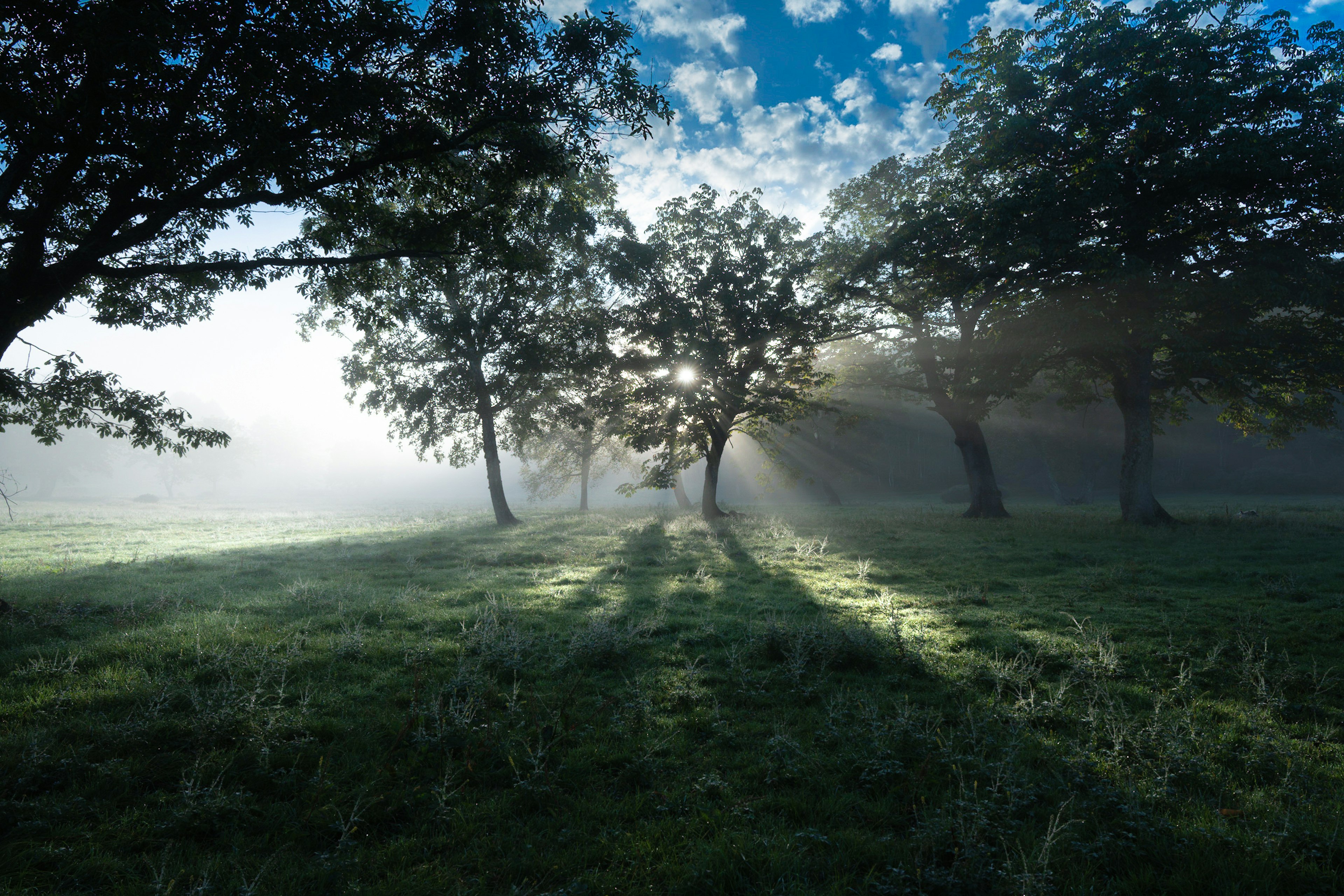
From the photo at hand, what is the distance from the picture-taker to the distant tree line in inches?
308

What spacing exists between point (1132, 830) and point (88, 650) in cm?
1070

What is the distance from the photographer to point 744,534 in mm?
22062

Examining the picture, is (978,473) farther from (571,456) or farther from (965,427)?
(571,456)

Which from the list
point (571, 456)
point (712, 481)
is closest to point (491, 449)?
point (712, 481)

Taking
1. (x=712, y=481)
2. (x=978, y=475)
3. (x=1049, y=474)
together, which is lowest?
(x=1049, y=474)

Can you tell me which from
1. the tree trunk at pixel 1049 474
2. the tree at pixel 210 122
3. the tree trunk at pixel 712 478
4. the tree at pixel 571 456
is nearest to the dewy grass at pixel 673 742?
the tree at pixel 210 122

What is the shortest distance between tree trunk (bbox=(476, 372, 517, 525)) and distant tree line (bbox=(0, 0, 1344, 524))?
19 centimetres

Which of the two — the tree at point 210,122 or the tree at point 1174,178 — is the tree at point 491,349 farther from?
the tree at point 1174,178

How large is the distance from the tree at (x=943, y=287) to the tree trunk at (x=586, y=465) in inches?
758

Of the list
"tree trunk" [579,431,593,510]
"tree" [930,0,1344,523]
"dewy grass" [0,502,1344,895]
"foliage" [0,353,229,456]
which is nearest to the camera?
"dewy grass" [0,502,1344,895]

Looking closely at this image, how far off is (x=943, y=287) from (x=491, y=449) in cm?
2155

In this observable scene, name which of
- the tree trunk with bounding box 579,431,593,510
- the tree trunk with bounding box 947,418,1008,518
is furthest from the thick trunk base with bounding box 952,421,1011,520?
the tree trunk with bounding box 579,431,593,510

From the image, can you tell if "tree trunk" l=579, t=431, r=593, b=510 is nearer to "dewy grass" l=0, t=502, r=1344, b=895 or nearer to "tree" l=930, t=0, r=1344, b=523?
"tree" l=930, t=0, r=1344, b=523

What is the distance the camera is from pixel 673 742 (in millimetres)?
5281
